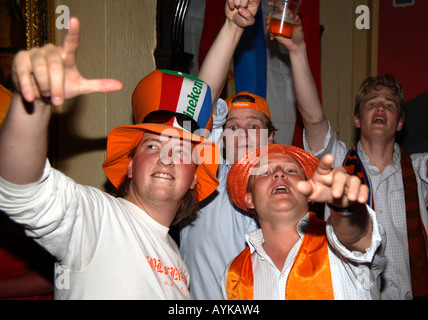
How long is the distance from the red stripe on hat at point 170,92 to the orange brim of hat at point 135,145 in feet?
0.34

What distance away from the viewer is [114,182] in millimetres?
1887

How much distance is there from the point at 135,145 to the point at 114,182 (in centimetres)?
23

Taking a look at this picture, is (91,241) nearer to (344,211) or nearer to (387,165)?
(344,211)

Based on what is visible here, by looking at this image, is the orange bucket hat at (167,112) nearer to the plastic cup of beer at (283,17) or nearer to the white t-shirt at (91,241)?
the white t-shirt at (91,241)

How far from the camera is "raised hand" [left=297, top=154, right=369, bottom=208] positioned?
3.21 ft

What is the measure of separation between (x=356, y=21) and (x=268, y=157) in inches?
111

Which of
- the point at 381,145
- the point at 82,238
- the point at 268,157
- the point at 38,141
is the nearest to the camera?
the point at 38,141

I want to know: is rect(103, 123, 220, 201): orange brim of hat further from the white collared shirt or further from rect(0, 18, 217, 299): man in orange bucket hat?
the white collared shirt

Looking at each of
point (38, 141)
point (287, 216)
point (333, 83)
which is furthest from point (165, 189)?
point (333, 83)

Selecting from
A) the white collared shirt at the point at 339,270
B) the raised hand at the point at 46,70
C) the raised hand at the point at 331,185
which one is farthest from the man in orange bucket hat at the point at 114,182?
the raised hand at the point at 331,185

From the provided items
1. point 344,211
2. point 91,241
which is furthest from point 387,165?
point 91,241

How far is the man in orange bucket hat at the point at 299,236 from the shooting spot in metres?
1.16

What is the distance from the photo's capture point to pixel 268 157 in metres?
1.90
